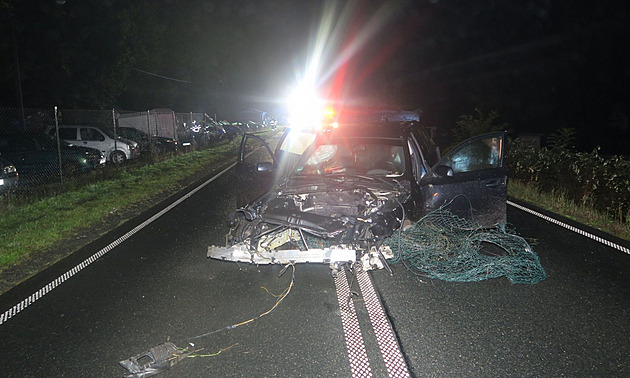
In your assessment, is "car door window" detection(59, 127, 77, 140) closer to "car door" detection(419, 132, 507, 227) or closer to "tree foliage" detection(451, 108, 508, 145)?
"tree foliage" detection(451, 108, 508, 145)

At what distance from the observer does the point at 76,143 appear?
61.1ft

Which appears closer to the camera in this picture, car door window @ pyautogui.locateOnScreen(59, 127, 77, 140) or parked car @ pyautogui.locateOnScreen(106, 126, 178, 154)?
car door window @ pyautogui.locateOnScreen(59, 127, 77, 140)

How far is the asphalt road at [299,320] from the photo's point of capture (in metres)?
3.54

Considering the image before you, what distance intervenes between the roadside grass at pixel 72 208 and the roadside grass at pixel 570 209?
333 inches

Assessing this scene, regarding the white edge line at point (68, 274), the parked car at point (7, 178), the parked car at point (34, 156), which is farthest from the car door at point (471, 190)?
the parked car at point (34, 156)

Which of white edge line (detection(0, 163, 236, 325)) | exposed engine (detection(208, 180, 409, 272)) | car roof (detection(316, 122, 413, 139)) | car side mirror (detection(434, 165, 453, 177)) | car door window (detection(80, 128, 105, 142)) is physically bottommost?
white edge line (detection(0, 163, 236, 325))

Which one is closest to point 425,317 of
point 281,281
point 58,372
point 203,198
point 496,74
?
point 281,281

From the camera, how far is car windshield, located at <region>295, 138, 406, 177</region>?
6828 mm

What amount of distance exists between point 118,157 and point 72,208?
9.85m

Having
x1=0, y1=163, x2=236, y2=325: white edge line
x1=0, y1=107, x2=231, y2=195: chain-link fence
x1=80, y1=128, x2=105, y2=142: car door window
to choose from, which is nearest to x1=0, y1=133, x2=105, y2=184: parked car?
x1=0, y1=107, x2=231, y2=195: chain-link fence

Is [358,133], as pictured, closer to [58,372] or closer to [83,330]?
[83,330]

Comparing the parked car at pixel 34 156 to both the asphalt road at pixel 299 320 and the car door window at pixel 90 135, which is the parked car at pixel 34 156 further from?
the asphalt road at pixel 299 320

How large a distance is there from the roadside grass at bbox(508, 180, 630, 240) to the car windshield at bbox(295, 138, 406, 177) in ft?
12.4

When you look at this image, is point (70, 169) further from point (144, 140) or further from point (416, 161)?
point (416, 161)
